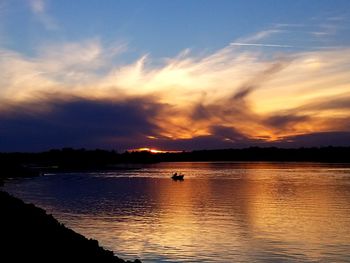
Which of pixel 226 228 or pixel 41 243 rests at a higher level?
pixel 41 243

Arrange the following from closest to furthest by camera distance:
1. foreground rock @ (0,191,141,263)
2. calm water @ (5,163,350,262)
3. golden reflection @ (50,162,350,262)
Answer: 1. foreground rock @ (0,191,141,263)
2. calm water @ (5,163,350,262)
3. golden reflection @ (50,162,350,262)

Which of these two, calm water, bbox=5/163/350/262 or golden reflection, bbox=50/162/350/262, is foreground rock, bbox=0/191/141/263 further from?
golden reflection, bbox=50/162/350/262

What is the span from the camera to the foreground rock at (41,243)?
18.3 metres

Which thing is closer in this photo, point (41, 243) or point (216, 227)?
point (41, 243)

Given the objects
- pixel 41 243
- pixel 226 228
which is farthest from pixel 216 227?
pixel 41 243

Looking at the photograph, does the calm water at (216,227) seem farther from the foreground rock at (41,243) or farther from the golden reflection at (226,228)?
the foreground rock at (41,243)

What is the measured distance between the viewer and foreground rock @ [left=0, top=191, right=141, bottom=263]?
1834cm

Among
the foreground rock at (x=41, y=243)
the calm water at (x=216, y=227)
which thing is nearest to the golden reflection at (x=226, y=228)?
the calm water at (x=216, y=227)

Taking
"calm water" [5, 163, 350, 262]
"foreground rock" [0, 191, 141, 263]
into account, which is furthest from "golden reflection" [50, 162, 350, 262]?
"foreground rock" [0, 191, 141, 263]

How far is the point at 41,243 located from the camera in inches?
834

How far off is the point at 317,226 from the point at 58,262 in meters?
22.9

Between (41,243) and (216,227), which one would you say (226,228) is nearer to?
(216,227)

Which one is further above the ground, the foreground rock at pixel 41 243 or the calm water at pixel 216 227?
the foreground rock at pixel 41 243

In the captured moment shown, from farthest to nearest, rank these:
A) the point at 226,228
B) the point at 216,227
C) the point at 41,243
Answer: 1. the point at 216,227
2. the point at 226,228
3. the point at 41,243
